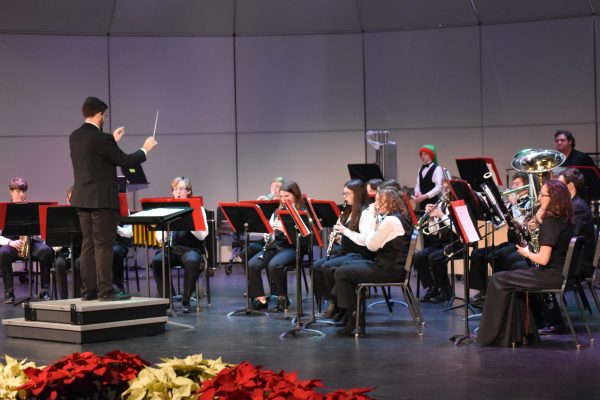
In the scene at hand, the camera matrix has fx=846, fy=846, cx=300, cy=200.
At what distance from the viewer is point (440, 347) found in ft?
19.1

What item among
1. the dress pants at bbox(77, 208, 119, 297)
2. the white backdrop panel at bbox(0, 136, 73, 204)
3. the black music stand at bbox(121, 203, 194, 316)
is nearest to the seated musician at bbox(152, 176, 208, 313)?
the black music stand at bbox(121, 203, 194, 316)

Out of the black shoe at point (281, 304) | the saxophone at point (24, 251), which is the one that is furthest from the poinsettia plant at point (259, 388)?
the saxophone at point (24, 251)

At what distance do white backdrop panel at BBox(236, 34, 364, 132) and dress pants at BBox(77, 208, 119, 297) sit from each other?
6.09 meters

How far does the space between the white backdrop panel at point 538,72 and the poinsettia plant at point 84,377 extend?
9833mm

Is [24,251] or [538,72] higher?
[538,72]

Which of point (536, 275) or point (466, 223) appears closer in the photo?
point (536, 275)

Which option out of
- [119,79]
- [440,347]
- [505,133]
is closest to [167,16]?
[119,79]

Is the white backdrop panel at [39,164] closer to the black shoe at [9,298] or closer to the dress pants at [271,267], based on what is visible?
the black shoe at [9,298]

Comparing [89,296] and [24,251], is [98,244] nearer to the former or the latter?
[89,296]

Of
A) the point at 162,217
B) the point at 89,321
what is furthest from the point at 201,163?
the point at 89,321

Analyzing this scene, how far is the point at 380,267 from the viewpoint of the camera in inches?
253

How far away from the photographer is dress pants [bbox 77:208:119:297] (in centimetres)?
638

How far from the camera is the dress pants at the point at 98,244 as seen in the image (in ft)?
20.9

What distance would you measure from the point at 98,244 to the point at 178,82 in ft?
20.7
